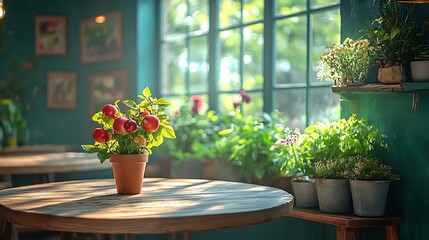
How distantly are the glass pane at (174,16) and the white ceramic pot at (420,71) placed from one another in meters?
2.85

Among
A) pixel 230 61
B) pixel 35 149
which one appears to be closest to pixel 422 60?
pixel 230 61

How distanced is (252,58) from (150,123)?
2340 millimetres

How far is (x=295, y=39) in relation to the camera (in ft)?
16.1

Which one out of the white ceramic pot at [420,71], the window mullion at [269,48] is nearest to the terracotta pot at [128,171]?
the white ceramic pot at [420,71]

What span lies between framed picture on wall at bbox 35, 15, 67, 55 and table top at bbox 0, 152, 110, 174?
2170mm

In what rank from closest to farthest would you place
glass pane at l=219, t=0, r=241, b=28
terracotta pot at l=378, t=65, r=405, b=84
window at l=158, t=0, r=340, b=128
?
terracotta pot at l=378, t=65, r=405, b=84, window at l=158, t=0, r=340, b=128, glass pane at l=219, t=0, r=241, b=28

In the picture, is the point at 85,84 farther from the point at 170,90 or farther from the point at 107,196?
the point at 107,196

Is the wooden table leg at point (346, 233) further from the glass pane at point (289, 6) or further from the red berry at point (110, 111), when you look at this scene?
the glass pane at point (289, 6)

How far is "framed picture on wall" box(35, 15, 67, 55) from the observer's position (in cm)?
682

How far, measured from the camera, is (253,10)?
4.91 meters

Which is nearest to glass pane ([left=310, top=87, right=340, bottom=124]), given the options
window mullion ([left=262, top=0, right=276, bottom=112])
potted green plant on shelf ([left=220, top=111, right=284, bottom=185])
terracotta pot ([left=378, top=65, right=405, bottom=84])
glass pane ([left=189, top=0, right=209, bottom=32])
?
potted green plant on shelf ([left=220, top=111, right=284, bottom=185])

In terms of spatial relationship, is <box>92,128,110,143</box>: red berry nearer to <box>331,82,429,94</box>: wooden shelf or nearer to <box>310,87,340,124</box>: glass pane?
<box>331,82,429,94</box>: wooden shelf

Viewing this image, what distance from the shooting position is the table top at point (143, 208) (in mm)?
2205

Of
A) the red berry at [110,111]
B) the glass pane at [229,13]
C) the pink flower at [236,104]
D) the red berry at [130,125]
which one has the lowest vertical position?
the red berry at [130,125]
